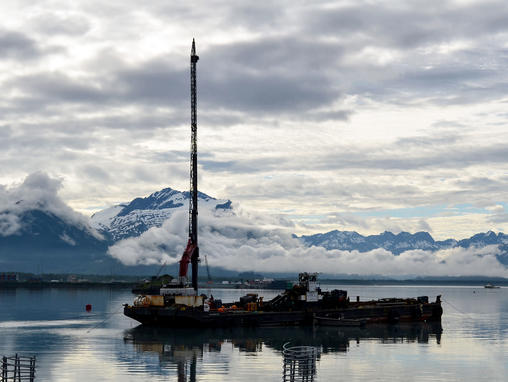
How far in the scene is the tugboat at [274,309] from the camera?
93562 mm

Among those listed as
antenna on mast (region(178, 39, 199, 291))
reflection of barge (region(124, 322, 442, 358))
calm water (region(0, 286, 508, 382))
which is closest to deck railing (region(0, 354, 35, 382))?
calm water (region(0, 286, 508, 382))

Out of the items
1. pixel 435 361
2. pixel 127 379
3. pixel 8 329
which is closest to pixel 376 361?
pixel 435 361

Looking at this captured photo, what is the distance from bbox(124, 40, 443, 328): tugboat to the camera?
307 ft

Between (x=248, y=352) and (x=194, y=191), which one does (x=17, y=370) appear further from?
(x=194, y=191)

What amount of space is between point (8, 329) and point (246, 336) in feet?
116

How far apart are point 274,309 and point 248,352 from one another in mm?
30519

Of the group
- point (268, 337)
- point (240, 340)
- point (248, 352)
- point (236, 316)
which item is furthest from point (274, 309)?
point (248, 352)

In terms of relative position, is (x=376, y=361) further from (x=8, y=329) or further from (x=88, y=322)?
(x=88, y=322)

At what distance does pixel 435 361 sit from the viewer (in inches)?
2606

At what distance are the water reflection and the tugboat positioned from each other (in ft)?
4.92

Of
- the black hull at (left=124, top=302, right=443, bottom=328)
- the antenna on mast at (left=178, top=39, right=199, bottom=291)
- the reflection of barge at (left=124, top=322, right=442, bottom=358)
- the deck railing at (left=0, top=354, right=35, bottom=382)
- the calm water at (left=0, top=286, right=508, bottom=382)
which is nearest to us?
the deck railing at (left=0, top=354, right=35, bottom=382)

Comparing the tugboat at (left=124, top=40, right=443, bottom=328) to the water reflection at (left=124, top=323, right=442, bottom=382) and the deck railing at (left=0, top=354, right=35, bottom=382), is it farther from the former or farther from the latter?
the deck railing at (left=0, top=354, right=35, bottom=382)

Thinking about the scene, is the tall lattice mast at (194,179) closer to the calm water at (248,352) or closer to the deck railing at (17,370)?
the calm water at (248,352)

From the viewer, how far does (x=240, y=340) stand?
270ft
